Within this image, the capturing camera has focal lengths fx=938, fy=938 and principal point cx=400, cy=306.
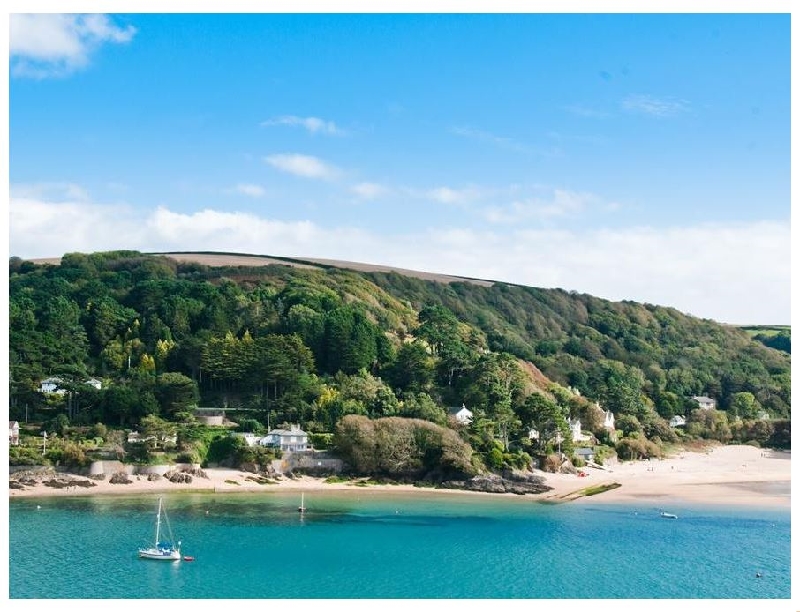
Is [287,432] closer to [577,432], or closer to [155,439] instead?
[155,439]

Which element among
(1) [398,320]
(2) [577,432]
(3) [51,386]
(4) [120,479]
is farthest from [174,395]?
(1) [398,320]

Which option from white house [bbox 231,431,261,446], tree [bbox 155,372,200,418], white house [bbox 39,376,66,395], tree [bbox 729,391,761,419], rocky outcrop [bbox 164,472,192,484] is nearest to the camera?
rocky outcrop [bbox 164,472,192,484]

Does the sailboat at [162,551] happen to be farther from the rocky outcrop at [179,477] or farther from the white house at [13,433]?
the white house at [13,433]

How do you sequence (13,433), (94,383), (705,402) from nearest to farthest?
(13,433) → (94,383) → (705,402)

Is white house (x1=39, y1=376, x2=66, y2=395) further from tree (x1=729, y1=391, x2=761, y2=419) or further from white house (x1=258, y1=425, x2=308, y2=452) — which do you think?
tree (x1=729, y1=391, x2=761, y2=419)

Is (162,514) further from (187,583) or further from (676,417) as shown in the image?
(676,417)

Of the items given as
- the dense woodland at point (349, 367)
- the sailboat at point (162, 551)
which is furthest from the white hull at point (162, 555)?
the dense woodland at point (349, 367)

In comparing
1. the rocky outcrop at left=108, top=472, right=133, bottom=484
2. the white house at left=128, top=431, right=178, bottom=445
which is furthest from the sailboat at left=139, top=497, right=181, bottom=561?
the white house at left=128, top=431, right=178, bottom=445
